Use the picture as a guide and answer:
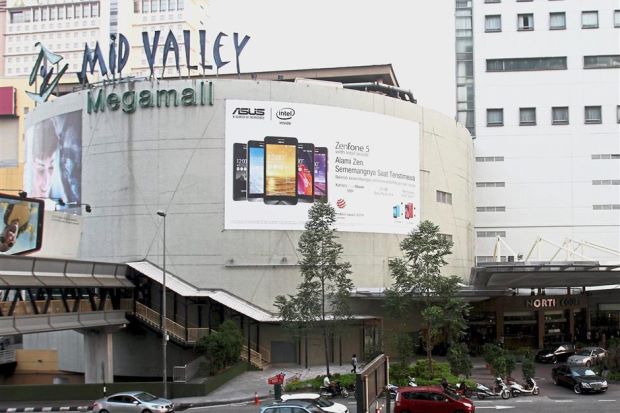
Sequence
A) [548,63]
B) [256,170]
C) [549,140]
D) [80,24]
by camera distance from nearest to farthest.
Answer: [256,170]
[549,140]
[548,63]
[80,24]

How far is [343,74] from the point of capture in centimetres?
6794

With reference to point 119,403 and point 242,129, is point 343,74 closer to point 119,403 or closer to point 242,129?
point 242,129

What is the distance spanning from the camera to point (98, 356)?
50344 millimetres

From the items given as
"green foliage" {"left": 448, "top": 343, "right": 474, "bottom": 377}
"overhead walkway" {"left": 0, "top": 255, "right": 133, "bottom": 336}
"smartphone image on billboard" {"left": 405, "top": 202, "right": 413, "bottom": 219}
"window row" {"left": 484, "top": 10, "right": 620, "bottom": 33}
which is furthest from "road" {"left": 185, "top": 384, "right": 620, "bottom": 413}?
"window row" {"left": 484, "top": 10, "right": 620, "bottom": 33}

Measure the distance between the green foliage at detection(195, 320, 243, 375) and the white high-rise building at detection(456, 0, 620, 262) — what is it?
34.2m

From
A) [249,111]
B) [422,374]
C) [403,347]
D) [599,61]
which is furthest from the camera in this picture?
[599,61]

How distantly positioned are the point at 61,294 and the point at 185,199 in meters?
12.9

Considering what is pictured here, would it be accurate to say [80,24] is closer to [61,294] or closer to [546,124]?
[546,124]

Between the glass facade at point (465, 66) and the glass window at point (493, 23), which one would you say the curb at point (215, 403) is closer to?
the glass facade at point (465, 66)

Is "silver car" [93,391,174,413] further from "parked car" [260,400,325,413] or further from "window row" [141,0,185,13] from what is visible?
"window row" [141,0,185,13]

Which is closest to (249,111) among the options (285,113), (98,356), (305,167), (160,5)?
(285,113)

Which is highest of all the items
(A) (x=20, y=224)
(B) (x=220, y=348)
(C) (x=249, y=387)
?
(A) (x=20, y=224)

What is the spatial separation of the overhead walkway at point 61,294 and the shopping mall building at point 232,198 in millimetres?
2640

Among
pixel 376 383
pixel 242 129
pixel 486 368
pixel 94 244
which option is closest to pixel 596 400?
pixel 486 368
